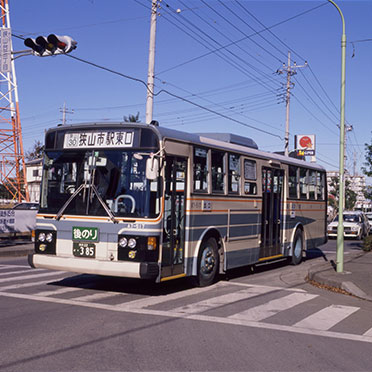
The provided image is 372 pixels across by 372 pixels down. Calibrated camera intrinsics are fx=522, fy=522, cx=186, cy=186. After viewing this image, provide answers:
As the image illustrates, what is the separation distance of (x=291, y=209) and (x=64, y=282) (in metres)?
7.46

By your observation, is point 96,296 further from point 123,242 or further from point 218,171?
point 218,171

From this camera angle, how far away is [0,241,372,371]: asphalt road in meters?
5.78

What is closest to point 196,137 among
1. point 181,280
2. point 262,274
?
point 181,280

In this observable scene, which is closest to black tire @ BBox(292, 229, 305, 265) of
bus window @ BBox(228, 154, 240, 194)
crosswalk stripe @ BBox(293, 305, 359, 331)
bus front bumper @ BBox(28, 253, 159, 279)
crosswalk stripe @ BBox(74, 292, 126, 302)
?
bus window @ BBox(228, 154, 240, 194)

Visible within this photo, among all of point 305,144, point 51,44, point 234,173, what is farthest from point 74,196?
point 305,144

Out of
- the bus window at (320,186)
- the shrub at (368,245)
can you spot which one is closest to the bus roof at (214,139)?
the bus window at (320,186)

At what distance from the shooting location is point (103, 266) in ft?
30.6

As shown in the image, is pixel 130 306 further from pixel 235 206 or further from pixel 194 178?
pixel 235 206

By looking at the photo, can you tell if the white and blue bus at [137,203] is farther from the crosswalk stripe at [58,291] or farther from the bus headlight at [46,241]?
the crosswalk stripe at [58,291]

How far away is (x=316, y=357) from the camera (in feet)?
20.1

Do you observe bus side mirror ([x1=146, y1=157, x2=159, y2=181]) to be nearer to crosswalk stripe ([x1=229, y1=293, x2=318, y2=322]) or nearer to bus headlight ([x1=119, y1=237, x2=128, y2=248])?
bus headlight ([x1=119, y1=237, x2=128, y2=248])

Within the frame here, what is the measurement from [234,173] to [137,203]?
11.6 feet

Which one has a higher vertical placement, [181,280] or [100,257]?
[100,257]

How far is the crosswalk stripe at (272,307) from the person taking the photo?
8.32 m
